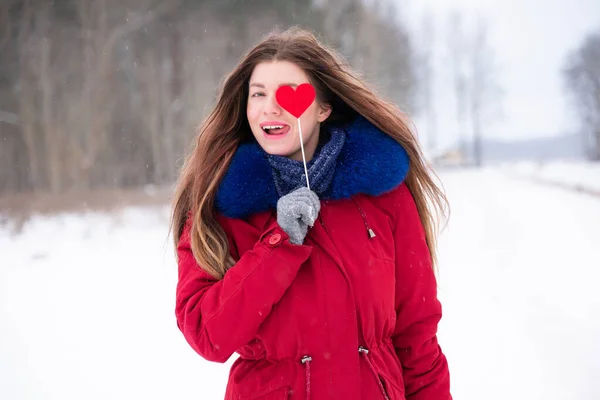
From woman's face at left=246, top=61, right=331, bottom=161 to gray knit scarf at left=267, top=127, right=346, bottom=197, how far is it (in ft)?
0.15

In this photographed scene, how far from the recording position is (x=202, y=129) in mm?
2066

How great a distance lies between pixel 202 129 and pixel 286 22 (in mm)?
17098

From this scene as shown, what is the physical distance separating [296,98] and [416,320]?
92 centimetres

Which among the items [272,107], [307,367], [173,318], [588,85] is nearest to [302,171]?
[272,107]

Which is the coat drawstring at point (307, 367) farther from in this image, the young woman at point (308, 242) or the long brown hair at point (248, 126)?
the long brown hair at point (248, 126)

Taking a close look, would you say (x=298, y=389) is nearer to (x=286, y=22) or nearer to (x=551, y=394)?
(x=551, y=394)

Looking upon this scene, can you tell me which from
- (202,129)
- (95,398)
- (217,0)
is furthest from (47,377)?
(217,0)

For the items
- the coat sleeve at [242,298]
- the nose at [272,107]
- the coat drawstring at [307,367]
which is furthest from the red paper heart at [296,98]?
the coat drawstring at [307,367]

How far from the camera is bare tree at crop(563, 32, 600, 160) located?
23672 millimetres

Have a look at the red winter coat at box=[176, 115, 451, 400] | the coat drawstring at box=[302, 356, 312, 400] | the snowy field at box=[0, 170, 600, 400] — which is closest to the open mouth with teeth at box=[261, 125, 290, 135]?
the red winter coat at box=[176, 115, 451, 400]

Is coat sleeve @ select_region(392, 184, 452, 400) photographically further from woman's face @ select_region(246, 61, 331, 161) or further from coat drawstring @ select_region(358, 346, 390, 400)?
woman's face @ select_region(246, 61, 331, 161)

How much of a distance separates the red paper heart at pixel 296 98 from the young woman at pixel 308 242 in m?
0.04

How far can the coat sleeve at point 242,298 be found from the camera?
1522 millimetres

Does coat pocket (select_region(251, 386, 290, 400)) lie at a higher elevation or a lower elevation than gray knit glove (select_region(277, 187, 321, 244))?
lower
